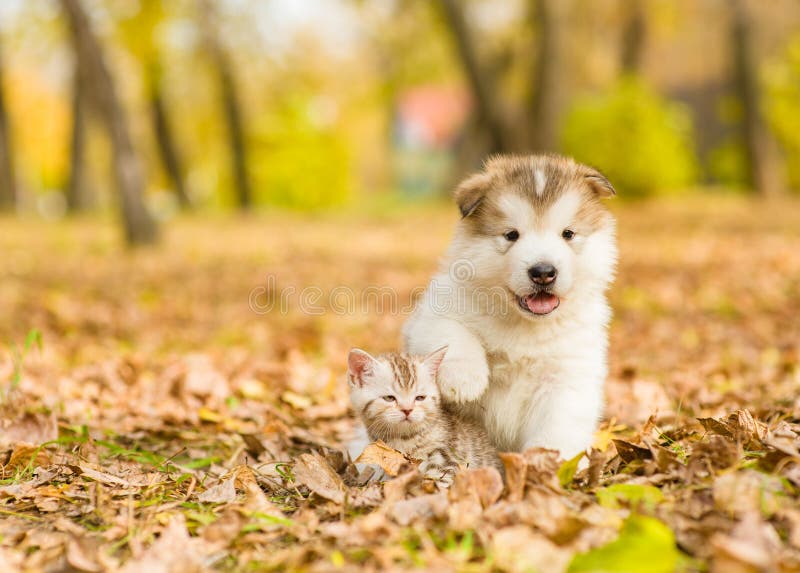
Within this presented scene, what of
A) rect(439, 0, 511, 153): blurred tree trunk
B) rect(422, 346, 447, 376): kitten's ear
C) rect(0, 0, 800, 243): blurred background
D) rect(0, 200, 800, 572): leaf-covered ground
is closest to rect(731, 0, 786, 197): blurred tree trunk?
rect(0, 0, 800, 243): blurred background

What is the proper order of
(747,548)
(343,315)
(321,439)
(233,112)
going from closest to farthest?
(747,548), (321,439), (343,315), (233,112)

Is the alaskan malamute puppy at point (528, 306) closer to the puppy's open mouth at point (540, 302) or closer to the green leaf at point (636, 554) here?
the puppy's open mouth at point (540, 302)

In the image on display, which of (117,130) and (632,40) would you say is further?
(632,40)

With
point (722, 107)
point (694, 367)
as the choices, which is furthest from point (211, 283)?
point (722, 107)

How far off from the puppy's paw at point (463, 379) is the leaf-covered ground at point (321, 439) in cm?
43

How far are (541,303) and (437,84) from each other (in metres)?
29.5

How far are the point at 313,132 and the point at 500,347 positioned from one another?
25.3 metres

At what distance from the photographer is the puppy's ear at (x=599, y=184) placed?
146 inches

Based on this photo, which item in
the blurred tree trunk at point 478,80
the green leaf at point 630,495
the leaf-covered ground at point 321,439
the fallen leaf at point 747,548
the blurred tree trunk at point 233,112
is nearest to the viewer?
the fallen leaf at point 747,548

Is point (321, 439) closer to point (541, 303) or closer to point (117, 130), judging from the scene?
point (541, 303)

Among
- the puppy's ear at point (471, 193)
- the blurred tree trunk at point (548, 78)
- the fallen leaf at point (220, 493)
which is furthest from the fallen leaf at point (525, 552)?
the blurred tree trunk at point (548, 78)

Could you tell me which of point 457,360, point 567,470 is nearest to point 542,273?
point 457,360

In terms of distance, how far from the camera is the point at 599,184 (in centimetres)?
372

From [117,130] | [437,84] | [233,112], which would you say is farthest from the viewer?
[437,84]
